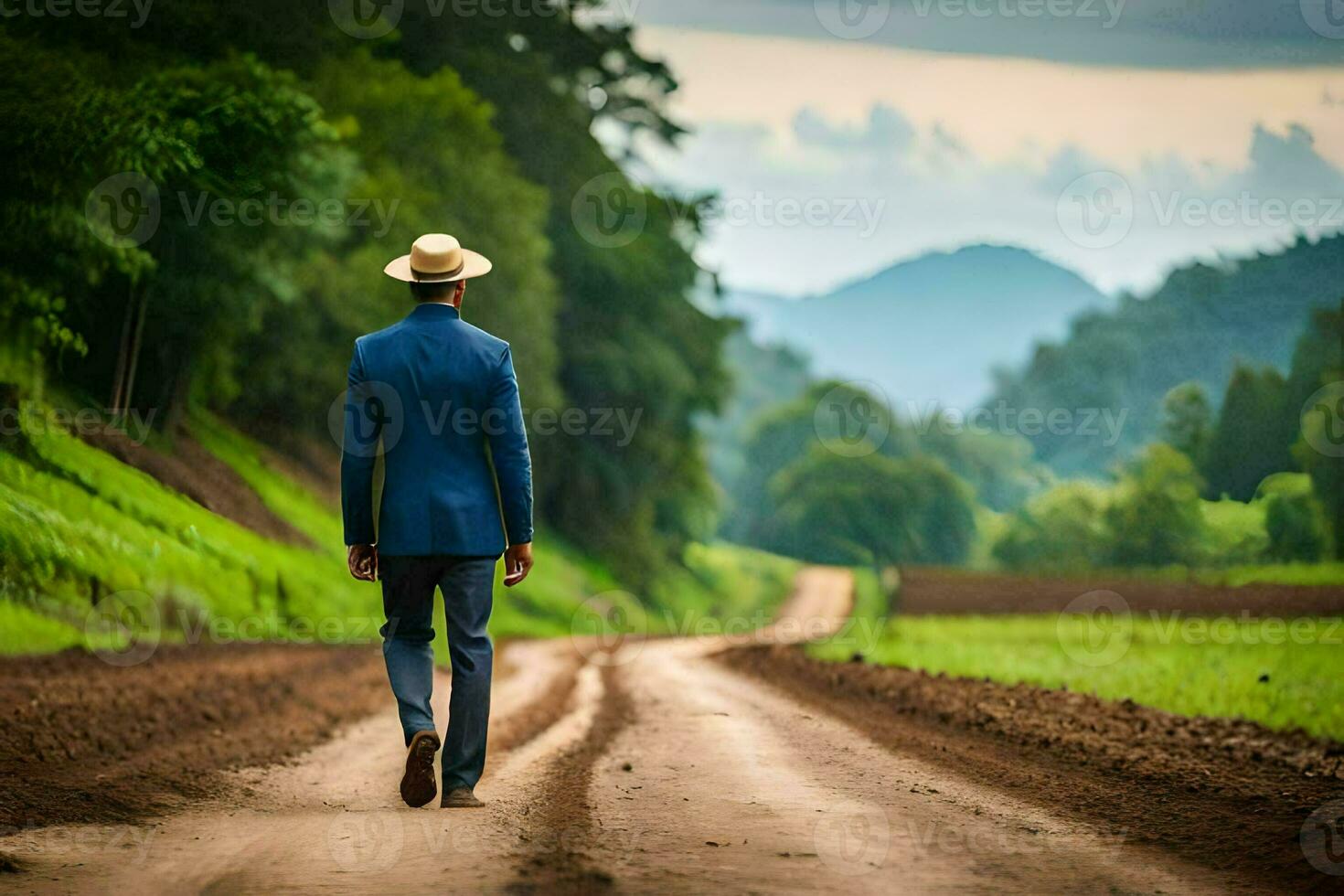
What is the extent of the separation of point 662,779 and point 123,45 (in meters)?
11.3

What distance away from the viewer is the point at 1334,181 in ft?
46.0

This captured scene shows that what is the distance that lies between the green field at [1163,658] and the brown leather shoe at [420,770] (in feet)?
23.6

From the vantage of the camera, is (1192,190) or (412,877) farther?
(1192,190)

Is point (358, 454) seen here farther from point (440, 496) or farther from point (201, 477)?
point (201, 477)

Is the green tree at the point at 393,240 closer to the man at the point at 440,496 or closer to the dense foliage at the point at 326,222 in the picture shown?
the dense foliage at the point at 326,222

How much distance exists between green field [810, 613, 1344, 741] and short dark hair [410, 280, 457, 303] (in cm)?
755

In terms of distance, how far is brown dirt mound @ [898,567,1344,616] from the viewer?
16.8 metres

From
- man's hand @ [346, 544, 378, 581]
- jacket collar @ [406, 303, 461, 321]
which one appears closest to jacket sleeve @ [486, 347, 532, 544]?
jacket collar @ [406, 303, 461, 321]

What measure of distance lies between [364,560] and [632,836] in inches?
77.3

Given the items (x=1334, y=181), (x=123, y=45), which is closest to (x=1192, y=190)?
(x=1334, y=181)

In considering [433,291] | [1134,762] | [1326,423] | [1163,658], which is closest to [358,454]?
[433,291]

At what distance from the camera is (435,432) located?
5.84m

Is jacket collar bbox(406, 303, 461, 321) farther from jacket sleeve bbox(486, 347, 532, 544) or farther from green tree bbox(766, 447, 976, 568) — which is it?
green tree bbox(766, 447, 976, 568)

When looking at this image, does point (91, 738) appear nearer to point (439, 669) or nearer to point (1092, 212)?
point (439, 669)
